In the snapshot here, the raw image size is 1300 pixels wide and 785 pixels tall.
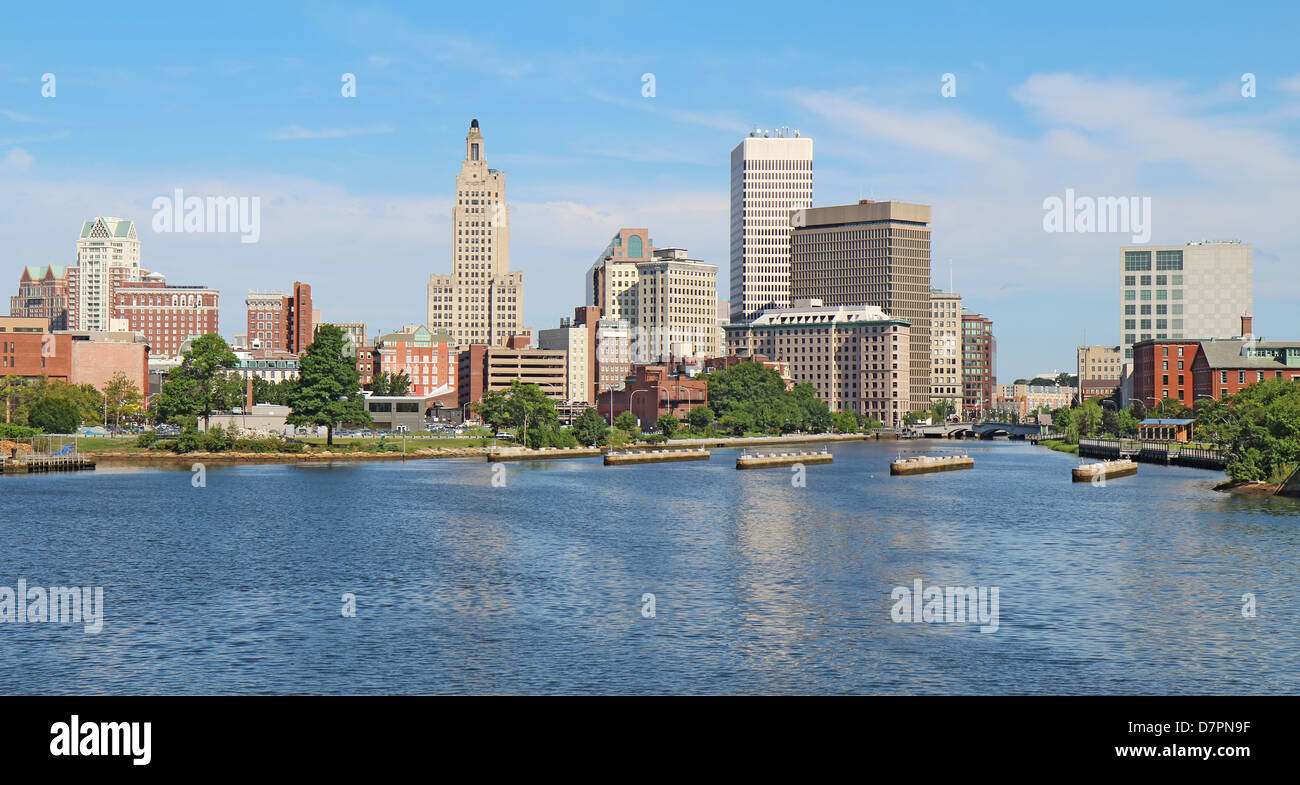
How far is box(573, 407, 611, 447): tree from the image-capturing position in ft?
635

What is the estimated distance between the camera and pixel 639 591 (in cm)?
5247

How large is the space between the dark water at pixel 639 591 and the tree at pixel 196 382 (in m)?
57.1

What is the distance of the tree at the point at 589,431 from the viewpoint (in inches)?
7623

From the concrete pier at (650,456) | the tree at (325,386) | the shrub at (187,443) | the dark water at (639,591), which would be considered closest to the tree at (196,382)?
the shrub at (187,443)

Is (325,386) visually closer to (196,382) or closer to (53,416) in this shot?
(196,382)

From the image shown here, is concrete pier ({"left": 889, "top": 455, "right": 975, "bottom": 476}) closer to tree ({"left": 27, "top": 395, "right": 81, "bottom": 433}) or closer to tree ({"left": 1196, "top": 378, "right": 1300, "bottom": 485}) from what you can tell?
tree ({"left": 1196, "top": 378, "right": 1300, "bottom": 485})

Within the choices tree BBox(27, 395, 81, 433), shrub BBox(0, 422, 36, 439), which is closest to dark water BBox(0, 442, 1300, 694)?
shrub BBox(0, 422, 36, 439)

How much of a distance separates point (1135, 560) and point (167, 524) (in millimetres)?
59587

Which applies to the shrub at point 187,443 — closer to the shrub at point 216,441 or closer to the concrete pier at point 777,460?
the shrub at point 216,441

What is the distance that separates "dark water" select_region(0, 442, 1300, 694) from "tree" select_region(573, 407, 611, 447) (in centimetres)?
8707
